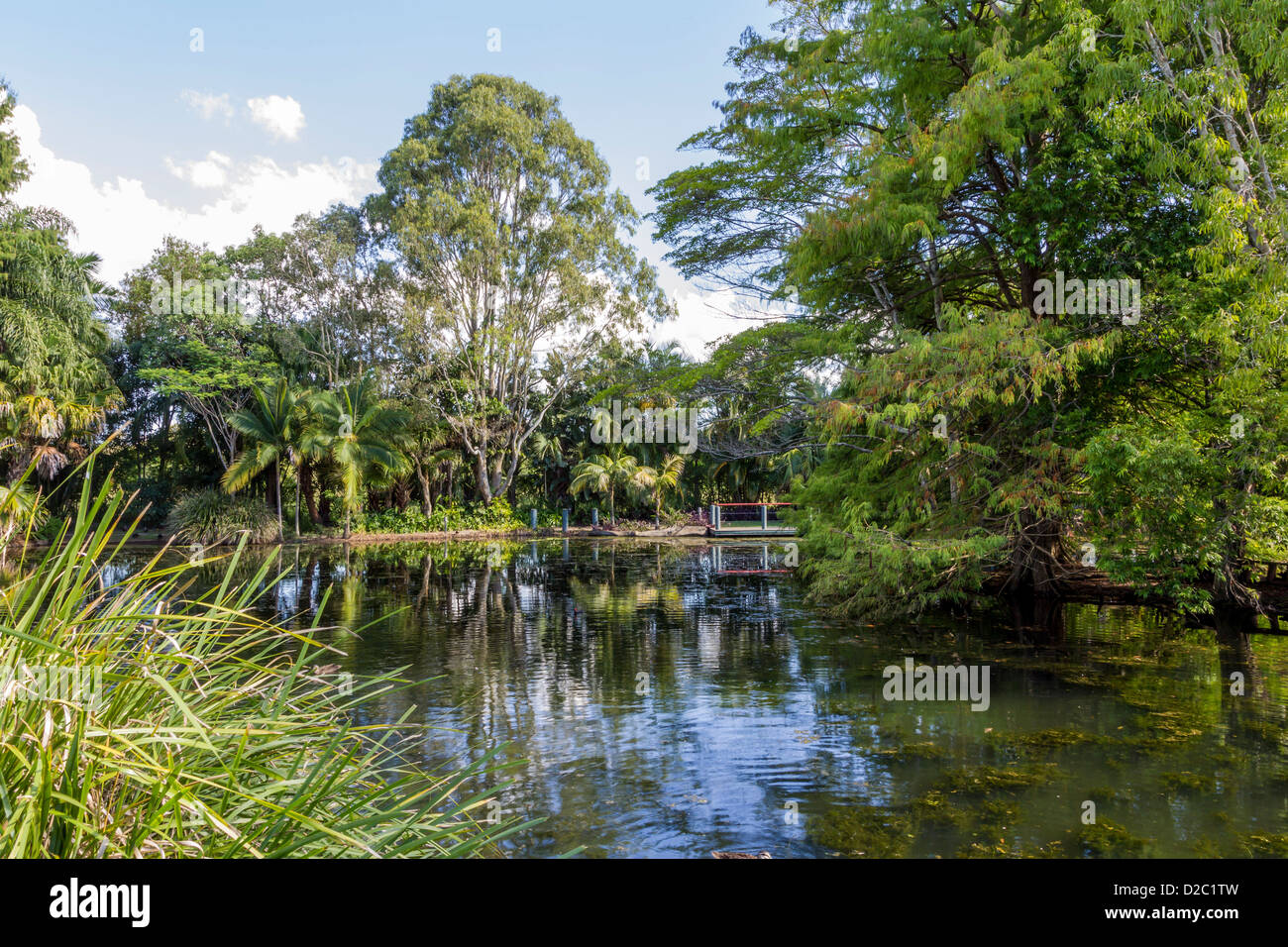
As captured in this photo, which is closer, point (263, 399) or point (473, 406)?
point (263, 399)

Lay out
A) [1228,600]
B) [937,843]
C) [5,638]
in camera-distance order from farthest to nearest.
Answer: [1228,600] → [937,843] → [5,638]

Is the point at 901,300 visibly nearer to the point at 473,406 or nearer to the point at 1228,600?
the point at 1228,600

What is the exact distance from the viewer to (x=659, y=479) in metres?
28.1

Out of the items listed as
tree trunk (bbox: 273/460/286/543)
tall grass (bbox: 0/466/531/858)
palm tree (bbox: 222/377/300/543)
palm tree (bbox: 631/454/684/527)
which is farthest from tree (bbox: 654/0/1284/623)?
tree trunk (bbox: 273/460/286/543)

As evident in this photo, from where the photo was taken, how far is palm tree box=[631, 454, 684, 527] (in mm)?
27578

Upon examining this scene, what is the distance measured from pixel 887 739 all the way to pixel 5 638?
5.46 metres

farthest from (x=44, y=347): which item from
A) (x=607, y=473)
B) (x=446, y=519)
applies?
(x=607, y=473)

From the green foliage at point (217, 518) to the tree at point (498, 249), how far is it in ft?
22.6

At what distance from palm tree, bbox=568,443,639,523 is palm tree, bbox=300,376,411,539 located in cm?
636

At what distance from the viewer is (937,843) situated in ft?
13.4

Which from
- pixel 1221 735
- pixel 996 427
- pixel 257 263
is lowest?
pixel 1221 735

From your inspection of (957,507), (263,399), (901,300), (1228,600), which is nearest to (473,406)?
(263,399)

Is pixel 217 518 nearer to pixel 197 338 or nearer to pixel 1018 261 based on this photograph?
pixel 197 338

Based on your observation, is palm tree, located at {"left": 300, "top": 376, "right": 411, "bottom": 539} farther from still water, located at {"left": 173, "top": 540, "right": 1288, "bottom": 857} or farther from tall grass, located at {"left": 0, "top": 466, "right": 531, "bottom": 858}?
tall grass, located at {"left": 0, "top": 466, "right": 531, "bottom": 858}
